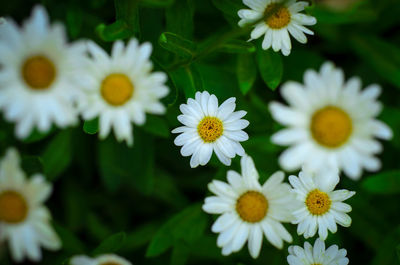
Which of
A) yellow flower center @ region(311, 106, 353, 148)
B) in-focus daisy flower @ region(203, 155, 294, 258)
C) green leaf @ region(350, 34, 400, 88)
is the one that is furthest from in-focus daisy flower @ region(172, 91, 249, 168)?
green leaf @ region(350, 34, 400, 88)

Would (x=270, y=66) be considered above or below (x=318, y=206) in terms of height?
above

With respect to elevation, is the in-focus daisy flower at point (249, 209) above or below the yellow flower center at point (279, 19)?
below

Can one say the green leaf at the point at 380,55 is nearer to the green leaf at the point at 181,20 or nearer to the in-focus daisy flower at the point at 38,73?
the green leaf at the point at 181,20

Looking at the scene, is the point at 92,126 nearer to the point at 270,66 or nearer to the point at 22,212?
the point at 22,212

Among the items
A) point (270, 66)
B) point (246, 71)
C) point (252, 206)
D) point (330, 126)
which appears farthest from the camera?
point (246, 71)

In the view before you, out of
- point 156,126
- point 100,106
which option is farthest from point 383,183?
point 100,106

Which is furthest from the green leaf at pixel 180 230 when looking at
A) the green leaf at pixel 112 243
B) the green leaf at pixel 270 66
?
the green leaf at pixel 270 66
